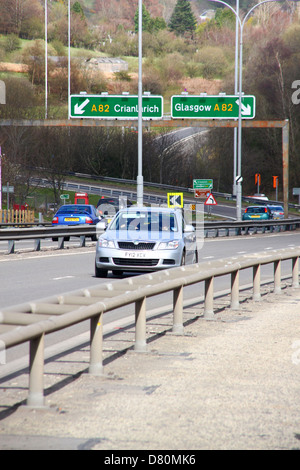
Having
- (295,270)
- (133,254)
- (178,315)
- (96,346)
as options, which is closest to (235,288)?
(178,315)

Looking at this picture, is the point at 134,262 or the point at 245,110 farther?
the point at 245,110

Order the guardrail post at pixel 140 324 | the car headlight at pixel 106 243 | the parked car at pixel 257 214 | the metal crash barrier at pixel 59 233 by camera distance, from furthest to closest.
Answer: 1. the parked car at pixel 257 214
2. the metal crash barrier at pixel 59 233
3. the car headlight at pixel 106 243
4. the guardrail post at pixel 140 324

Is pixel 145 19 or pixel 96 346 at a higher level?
pixel 145 19

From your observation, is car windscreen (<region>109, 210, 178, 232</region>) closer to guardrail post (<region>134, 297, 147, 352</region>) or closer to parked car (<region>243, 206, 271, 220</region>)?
guardrail post (<region>134, 297, 147, 352</region>)

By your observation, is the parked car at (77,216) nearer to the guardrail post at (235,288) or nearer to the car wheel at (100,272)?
the car wheel at (100,272)

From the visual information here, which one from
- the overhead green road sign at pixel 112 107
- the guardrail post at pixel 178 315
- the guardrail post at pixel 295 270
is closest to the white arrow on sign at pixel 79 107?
the overhead green road sign at pixel 112 107

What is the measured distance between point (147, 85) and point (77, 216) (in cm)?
8398

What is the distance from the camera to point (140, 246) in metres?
17.1

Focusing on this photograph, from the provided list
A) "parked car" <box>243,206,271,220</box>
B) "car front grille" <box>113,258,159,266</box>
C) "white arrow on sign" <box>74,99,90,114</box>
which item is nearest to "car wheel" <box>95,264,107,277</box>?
"car front grille" <box>113,258,159,266</box>

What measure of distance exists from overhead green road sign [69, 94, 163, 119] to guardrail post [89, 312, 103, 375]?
3814 centimetres

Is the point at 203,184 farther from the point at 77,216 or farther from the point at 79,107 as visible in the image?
the point at 77,216

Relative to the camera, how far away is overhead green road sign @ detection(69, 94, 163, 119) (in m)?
44.7

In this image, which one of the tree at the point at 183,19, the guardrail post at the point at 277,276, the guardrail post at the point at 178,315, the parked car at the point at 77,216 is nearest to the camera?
the guardrail post at the point at 178,315

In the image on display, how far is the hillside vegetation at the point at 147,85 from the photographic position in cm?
7972
